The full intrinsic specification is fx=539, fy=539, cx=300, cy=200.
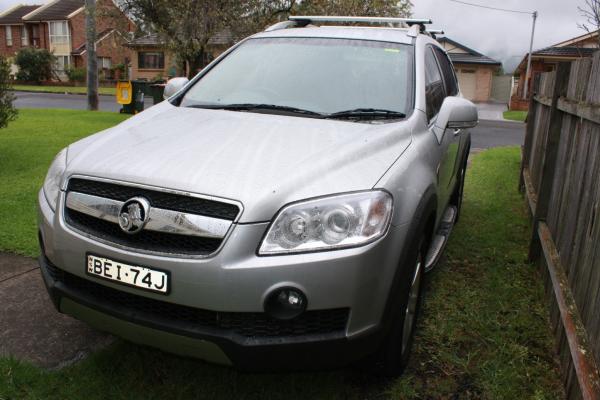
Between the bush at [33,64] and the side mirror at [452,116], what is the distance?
45.9 meters

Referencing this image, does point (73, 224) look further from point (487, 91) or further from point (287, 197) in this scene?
point (487, 91)

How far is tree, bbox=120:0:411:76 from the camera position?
1566cm

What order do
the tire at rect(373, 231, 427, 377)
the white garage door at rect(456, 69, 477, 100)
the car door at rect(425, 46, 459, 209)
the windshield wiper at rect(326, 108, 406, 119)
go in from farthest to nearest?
the white garage door at rect(456, 69, 477, 100) < the car door at rect(425, 46, 459, 209) < the windshield wiper at rect(326, 108, 406, 119) < the tire at rect(373, 231, 427, 377)

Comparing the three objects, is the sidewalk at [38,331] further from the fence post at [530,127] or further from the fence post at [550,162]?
the fence post at [530,127]

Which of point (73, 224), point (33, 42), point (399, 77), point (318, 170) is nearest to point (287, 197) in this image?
point (318, 170)

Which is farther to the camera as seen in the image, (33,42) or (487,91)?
(33,42)

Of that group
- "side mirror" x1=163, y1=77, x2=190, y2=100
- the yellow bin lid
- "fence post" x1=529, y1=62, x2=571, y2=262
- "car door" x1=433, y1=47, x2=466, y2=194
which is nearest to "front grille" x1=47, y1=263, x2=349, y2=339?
"side mirror" x1=163, y1=77, x2=190, y2=100

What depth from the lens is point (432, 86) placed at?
3713 mm

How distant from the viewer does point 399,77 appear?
3.37 meters

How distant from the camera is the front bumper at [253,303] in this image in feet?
6.73

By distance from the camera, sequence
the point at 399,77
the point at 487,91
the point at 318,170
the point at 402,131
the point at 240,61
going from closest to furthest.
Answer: the point at 318,170 → the point at 402,131 → the point at 399,77 → the point at 240,61 → the point at 487,91

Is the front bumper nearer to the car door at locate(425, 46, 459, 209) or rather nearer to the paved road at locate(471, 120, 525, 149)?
the car door at locate(425, 46, 459, 209)

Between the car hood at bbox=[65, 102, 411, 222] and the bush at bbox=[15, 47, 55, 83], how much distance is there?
45389 millimetres

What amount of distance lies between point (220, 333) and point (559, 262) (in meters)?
2.45
